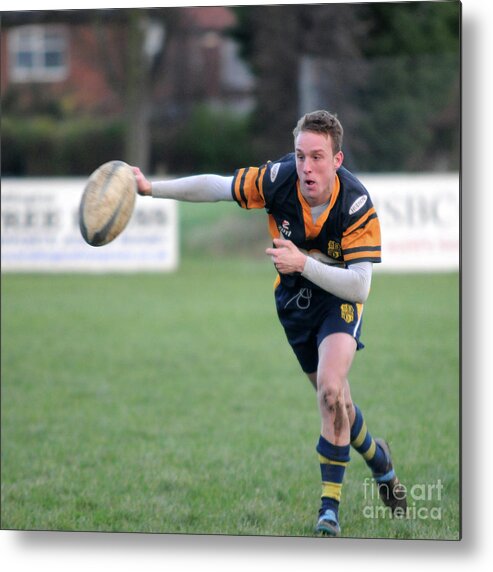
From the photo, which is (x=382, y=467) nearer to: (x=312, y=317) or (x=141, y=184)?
(x=312, y=317)

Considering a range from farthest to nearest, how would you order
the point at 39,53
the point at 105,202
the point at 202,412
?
the point at 39,53
the point at 202,412
the point at 105,202

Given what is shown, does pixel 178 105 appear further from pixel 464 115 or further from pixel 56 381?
pixel 464 115

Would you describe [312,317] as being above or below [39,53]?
below

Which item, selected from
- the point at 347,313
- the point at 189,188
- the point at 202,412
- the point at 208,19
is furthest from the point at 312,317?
the point at 208,19

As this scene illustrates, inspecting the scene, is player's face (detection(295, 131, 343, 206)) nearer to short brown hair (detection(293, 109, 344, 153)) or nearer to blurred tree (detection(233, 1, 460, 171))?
short brown hair (detection(293, 109, 344, 153))

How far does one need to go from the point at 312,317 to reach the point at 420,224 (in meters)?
7.45

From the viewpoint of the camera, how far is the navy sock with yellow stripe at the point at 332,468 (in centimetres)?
376

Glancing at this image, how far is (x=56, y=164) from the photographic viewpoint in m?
18.8

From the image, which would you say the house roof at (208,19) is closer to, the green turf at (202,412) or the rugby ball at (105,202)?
the green turf at (202,412)

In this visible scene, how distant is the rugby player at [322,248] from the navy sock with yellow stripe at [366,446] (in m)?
0.01

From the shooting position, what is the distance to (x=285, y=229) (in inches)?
147

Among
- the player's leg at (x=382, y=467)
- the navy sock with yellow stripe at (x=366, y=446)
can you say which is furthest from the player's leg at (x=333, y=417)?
the player's leg at (x=382, y=467)

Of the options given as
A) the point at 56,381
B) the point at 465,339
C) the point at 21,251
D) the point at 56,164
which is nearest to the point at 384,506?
the point at 465,339

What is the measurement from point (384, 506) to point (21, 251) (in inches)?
351
